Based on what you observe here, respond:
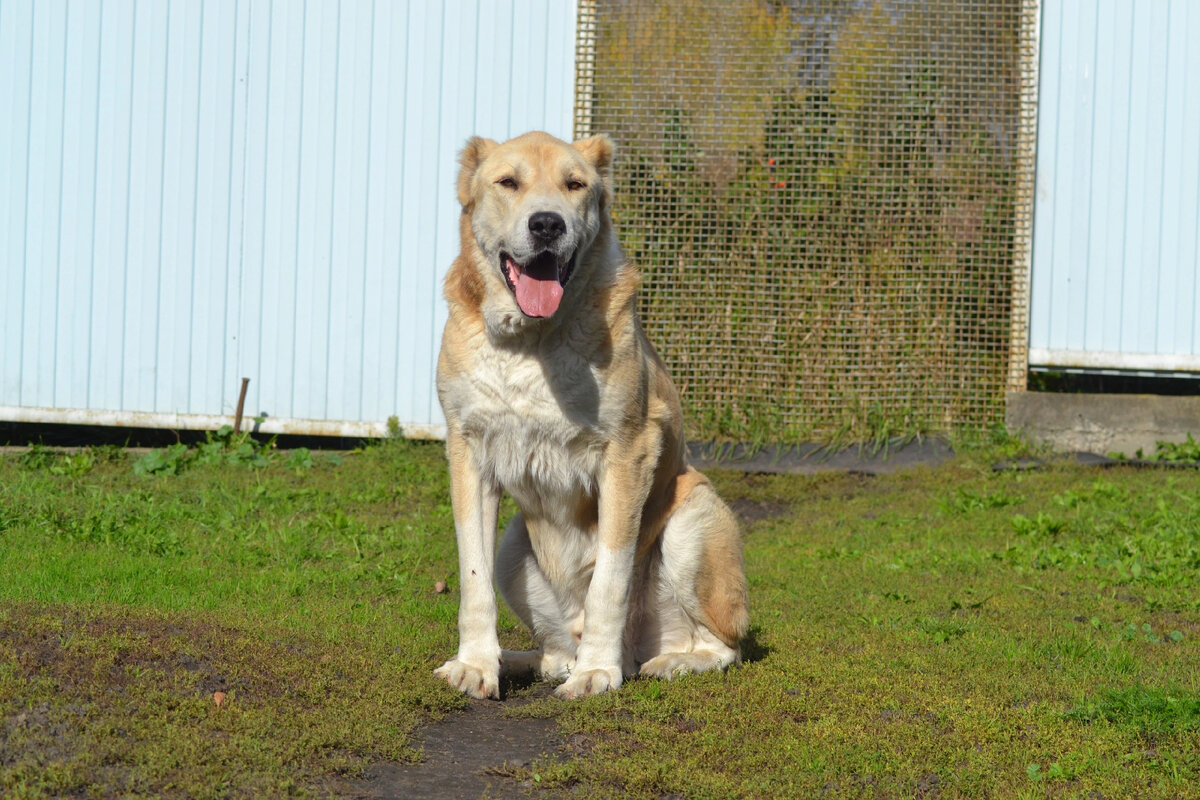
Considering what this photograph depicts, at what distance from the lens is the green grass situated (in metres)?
3.21

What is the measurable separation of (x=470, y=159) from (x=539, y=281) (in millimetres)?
670

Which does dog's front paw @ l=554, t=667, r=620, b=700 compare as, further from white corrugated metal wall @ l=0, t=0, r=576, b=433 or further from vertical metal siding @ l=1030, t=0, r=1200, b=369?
vertical metal siding @ l=1030, t=0, r=1200, b=369

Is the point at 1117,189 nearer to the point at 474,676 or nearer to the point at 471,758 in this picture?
the point at 474,676

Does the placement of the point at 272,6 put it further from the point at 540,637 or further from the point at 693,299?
the point at 540,637

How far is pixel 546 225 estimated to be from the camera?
12.8 ft

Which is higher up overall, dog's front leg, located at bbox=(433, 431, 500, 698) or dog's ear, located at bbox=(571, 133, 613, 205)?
dog's ear, located at bbox=(571, 133, 613, 205)

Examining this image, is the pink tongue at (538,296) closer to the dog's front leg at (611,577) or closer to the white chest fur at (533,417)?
the white chest fur at (533,417)

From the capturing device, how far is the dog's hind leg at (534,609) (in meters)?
4.42

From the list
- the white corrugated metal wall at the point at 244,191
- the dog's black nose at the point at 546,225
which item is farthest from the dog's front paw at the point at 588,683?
the white corrugated metal wall at the point at 244,191

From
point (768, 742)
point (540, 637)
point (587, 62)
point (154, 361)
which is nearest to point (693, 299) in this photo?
point (587, 62)

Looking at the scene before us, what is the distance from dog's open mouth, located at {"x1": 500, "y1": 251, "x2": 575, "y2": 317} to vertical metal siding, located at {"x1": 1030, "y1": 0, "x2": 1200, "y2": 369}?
248 inches

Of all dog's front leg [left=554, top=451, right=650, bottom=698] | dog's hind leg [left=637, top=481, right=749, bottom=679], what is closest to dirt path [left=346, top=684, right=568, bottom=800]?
dog's front leg [left=554, top=451, right=650, bottom=698]

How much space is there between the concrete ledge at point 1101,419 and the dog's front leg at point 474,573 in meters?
Answer: 6.08

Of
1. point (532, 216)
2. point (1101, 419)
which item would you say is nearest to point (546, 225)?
point (532, 216)
